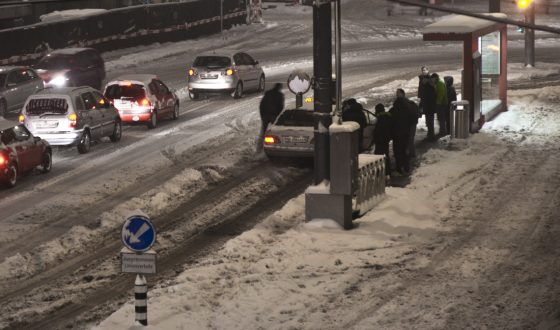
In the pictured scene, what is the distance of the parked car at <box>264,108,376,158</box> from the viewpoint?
2739 centimetres

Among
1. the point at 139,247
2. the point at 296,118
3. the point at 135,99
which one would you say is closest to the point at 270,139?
the point at 296,118

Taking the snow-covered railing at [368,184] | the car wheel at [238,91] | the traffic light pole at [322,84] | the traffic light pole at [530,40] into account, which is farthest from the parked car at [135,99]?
the traffic light pole at [530,40]

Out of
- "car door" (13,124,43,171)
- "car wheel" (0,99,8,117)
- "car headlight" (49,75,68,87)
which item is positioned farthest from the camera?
"car headlight" (49,75,68,87)

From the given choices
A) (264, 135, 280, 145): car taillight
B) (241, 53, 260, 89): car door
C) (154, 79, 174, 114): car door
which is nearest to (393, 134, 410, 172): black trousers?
(264, 135, 280, 145): car taillight

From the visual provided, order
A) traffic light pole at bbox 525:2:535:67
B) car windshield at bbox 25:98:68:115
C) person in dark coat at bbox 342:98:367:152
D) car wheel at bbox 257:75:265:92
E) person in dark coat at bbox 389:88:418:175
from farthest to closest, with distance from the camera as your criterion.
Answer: traffic light pole at bbox 525:2:535:67 < car wheel at bbox 257:75:265:92 < car windshield at bbox 25:98:68:115 < person in dark coat at bbox 342:98:367:152 < person in dark coat at bbox 389:88:418:175

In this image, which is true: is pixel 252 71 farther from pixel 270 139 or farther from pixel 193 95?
pixel 270 139

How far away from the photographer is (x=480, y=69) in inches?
1278

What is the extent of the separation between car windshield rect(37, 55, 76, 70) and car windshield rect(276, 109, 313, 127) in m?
16.0

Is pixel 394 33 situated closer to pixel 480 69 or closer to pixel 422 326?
pixel 480 69

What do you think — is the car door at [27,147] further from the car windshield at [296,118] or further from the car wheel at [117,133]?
the car windshield at [296,118]

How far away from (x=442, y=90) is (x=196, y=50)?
2809cm

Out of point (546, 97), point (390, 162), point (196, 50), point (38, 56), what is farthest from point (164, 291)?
point (196, 50)

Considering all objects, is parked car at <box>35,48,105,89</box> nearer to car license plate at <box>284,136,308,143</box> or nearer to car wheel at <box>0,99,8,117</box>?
car wheel at <box>0,99,8,117</box>

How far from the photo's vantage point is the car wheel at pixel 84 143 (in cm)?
2993
